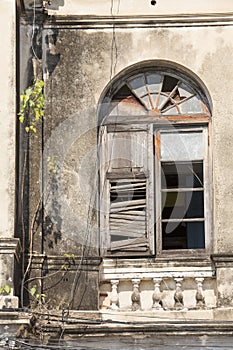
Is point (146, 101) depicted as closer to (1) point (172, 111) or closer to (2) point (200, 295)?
(1) point (172, 111)

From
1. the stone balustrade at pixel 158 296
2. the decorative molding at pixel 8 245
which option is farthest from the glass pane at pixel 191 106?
the decorative molding at pixel 8 245

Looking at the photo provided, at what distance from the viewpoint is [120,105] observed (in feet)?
43.5

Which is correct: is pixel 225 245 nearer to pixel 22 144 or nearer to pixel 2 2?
pixel 22 144

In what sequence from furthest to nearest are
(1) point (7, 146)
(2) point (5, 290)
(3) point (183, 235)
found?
(3) point (183, 235) < (1) point (7, 146) < (2) point (5, 290)

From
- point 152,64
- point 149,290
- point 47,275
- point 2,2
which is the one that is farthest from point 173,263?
point 2,2

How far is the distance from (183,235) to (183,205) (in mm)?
311


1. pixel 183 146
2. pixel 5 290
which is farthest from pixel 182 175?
pixel 5 290

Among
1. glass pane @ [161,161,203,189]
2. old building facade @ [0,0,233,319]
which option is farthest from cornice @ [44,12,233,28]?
glass pane @ [161,161,203,189]

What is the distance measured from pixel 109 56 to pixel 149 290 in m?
2.48

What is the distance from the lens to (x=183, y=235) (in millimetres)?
13000

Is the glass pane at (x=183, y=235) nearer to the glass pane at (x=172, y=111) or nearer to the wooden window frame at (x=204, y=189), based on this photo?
the wooden window frame at (x=204, y=189)

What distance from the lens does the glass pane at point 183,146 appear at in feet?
42.9

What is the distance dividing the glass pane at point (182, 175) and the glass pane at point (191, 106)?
1.87ft

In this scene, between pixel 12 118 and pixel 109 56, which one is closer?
pixel 12 118
